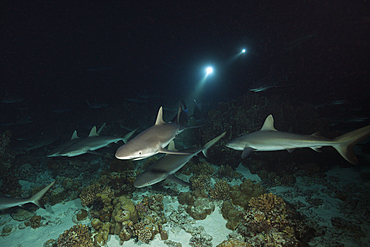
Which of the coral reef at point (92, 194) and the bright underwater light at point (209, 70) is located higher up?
the bright underwater light at point (209, 70)

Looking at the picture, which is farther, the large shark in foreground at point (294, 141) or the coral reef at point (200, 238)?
the coral reef at point (200, 238)

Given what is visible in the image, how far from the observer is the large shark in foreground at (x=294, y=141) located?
293cm

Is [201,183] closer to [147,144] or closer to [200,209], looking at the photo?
→ [200,209]

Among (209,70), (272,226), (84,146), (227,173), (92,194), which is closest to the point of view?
(272,226)

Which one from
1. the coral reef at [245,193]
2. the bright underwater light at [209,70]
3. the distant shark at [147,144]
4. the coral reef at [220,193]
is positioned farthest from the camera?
the bright underwater light at [209,70]

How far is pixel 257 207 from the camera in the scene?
12.5ft

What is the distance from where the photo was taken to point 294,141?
360cm

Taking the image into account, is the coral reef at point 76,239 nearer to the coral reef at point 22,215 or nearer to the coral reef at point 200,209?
the coral reef at point 200,209

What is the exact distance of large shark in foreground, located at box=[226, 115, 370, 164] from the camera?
2926 mm

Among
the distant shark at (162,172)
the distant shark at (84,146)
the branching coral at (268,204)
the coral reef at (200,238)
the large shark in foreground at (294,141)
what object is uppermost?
the large shark in foreground at (294,141)

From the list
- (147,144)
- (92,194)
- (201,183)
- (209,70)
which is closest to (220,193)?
(201,183)

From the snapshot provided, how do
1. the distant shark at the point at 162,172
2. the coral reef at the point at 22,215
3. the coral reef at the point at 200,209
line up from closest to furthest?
1. the distant shark at the point at 162,172
2. the coral reef at the point at 200,209
3. the coral reef at the point at 22,215

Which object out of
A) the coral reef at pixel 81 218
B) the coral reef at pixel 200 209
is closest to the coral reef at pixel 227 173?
the coral reef at pixel 200 209

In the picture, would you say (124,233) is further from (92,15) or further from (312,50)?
(92,15)
